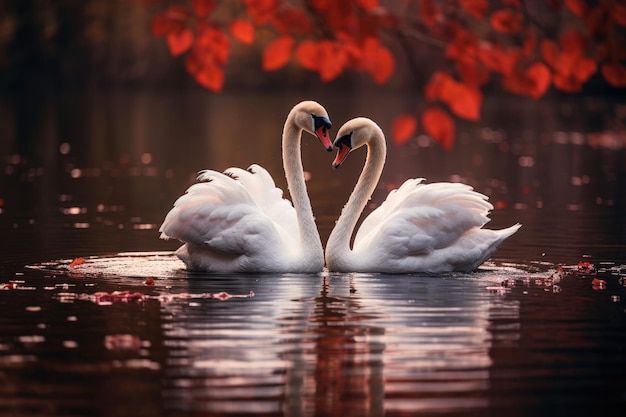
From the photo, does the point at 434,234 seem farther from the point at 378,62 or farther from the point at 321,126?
the point at 378,62

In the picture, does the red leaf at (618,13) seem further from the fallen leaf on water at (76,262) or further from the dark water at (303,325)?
the fallen leaf on water at (76,262)

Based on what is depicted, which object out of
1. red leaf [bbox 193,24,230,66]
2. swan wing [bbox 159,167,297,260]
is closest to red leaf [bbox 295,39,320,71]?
red leaf [bbox 193,24,230,66]

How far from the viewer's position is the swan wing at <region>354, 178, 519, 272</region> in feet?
42.0

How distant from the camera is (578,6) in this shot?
6.90 meters

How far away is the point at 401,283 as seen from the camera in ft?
40.5

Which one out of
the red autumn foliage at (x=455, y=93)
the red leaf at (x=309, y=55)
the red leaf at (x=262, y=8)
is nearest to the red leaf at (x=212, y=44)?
the red leaf at (x=262, y=8)

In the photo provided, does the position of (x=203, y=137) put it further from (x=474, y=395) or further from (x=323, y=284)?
(x=474, y=395)

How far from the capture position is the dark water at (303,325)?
7.96 m

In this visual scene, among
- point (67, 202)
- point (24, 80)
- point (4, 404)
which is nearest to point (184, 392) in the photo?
point (4, 404)

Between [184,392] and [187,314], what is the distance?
2599 millimetres

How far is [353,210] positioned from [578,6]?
671 centimetres

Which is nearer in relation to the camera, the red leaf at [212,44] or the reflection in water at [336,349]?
the red leaf at [212,44]

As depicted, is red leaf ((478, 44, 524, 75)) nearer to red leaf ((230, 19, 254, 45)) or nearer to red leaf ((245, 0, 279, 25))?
red leaf ((245, 0, 279, 25))

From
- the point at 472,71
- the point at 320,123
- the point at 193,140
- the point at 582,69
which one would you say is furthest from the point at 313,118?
the point at 193,140
